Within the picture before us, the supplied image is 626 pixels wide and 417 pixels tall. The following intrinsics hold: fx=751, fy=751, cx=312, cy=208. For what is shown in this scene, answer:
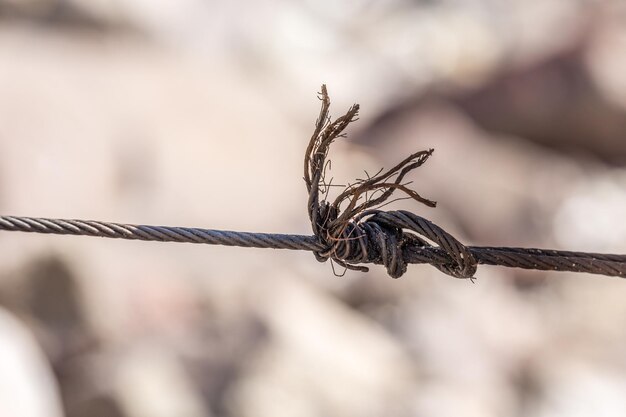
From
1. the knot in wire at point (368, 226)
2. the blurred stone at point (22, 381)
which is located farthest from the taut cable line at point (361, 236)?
the blurred stone at point (22, 381)

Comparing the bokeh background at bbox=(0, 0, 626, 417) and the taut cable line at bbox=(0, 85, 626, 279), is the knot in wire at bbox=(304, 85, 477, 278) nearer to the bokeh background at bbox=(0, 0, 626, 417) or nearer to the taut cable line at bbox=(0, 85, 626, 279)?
the taut cable line at bbox=(0, 85, 626, 279)

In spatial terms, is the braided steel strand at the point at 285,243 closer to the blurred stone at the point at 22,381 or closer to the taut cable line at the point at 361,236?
the taut cable line at the point at 361,236

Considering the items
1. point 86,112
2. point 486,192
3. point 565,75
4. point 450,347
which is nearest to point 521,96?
point 565,75

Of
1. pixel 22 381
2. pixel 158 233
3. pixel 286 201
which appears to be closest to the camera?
pixel 158 233

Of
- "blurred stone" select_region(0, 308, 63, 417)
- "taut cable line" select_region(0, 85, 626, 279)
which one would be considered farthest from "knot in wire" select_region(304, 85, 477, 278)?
"blurred stone" select_region(0, 308, 63, 417)

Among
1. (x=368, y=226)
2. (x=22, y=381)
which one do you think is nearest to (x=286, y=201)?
(x=22, y=381)

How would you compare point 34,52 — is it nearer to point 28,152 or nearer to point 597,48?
point 28,152

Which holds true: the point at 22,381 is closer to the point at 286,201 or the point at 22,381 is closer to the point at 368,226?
the point at 368,226
